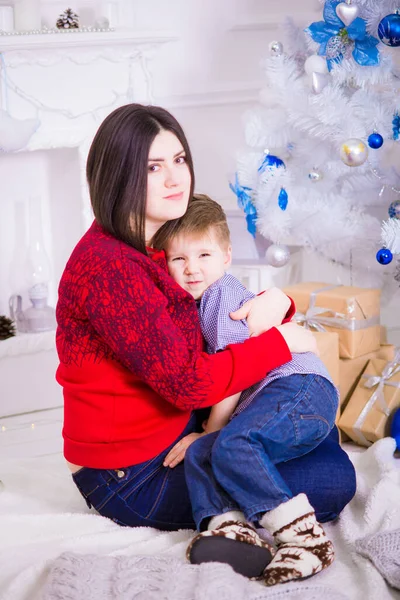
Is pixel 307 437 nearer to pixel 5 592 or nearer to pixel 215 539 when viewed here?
pixel 215 539

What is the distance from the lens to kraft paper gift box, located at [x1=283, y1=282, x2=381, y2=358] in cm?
242

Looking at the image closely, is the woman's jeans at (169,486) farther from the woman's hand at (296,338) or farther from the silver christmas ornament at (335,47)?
the silver christmas ornament at (335,47)

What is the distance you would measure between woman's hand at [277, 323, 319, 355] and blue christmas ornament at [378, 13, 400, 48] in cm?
91

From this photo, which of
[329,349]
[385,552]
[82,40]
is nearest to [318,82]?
[329,349]

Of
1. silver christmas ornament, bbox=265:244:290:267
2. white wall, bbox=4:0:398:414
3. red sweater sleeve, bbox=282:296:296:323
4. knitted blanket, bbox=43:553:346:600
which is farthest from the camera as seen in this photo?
white wall, bbox=4:0:398:414

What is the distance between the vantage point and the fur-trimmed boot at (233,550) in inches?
57.8

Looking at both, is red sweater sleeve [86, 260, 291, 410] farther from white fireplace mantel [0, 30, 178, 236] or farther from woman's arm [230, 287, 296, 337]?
white fireplace mantel [0, 30, 178, 236]

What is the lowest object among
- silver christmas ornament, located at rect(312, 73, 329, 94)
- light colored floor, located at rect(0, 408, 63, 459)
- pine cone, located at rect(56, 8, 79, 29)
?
light colored floor, located at rect(0, 408, 63, 459)

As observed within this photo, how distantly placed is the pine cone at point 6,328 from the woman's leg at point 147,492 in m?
1.40

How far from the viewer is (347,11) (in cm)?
225

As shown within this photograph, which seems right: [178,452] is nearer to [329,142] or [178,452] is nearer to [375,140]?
[375,140]

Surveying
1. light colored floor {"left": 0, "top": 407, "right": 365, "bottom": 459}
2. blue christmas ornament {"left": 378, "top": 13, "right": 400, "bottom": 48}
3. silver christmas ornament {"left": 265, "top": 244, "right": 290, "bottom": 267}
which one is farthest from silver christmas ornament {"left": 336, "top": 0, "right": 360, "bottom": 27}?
light colored floor {"left": 0, "top": 407, "right": 365, "bottom": 459}

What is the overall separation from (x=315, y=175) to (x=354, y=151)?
1.11 ft

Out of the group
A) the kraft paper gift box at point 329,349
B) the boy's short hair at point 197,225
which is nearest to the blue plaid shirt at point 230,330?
the boy's short hair at point 197,225
